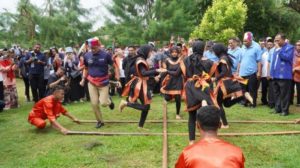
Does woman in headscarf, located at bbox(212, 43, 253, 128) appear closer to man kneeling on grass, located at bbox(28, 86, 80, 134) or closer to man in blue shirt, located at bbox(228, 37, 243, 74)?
man kneeling on grass, located at bbox(28, 86, 80, 134)

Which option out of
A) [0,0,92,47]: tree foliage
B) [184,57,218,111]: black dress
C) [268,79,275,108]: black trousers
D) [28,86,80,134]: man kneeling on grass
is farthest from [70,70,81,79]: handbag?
[0,0,92,47]: tree foliage

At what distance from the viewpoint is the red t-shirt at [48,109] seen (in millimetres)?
9618

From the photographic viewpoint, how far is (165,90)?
37.7 feet

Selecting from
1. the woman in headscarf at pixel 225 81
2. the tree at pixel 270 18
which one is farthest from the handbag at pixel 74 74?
the tree at pixel 270 18

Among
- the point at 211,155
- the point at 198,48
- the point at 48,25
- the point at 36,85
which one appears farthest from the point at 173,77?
the point at 48,25

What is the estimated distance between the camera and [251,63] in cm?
1216

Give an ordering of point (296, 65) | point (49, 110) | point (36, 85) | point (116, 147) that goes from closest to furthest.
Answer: point (116, 147) < point (49, 110) < point (296, 65) < point (36, 85)

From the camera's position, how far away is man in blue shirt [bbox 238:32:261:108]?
12.1 metres

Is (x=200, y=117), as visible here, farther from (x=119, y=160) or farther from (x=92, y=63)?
(x=92, y=63)

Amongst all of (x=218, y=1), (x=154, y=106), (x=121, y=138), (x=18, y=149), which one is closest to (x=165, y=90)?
(x=154, y=106)

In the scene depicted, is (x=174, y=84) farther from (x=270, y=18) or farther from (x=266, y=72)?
(x=270, y=18)

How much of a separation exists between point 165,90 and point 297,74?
3637mm

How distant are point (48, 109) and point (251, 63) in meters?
5.76

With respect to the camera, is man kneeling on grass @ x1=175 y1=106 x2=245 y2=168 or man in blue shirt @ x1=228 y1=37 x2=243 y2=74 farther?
man in blue shirt @ x1=228 y1=37 x2=243 y2=74
